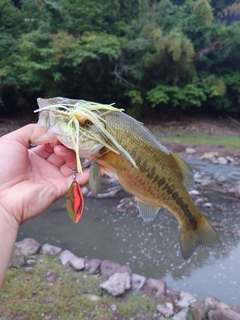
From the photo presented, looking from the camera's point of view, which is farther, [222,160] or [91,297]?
[222,160]

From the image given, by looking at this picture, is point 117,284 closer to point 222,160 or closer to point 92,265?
point 92,265

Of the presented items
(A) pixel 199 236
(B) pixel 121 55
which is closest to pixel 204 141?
(B) pixel 121 55

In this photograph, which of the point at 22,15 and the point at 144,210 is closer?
the point at 144,210

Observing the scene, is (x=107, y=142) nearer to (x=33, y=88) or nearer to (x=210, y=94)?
(x=33, y=88)

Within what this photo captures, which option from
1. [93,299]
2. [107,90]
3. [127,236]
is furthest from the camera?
[107,90]

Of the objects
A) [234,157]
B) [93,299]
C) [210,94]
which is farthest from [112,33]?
[93,299]
